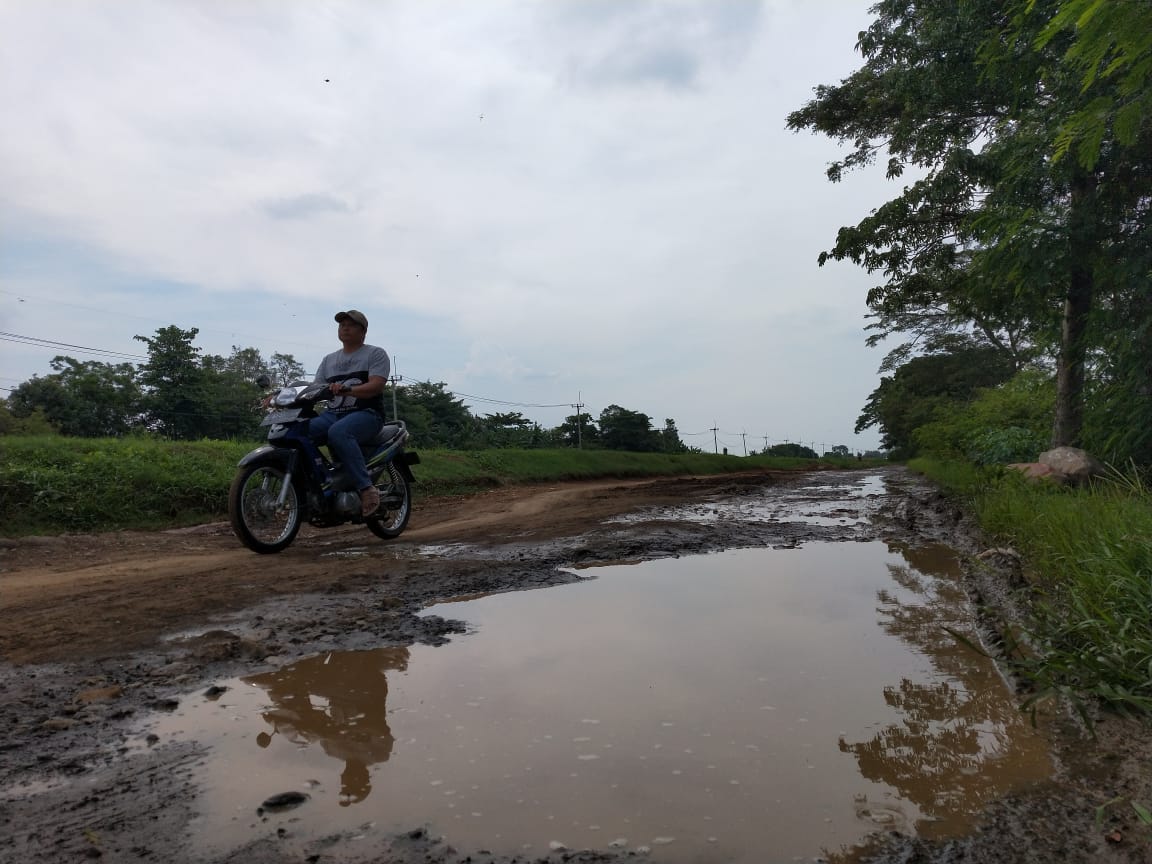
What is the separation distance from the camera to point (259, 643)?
10.2ft

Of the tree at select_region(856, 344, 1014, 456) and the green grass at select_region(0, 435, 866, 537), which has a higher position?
the tree at select_region(856, 344, 1014, 456)

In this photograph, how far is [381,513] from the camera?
22.0 ft

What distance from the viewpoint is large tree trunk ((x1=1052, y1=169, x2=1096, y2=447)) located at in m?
8.03

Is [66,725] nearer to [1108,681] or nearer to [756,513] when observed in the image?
[1108,681]

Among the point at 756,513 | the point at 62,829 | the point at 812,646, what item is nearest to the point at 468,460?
the point at 756,513

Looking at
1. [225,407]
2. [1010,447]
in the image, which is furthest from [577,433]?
[1010,447]

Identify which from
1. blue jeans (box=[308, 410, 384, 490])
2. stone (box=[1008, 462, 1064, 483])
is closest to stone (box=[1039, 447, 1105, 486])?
stone (box=[1008, 462, 1064, 483])

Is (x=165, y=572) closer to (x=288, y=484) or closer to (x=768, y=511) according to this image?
(x=288, y=484)

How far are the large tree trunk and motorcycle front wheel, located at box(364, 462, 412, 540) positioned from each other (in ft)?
25.2

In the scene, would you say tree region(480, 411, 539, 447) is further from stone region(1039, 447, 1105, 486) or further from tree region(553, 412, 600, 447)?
stone region(1039, 447, 1105, 486)

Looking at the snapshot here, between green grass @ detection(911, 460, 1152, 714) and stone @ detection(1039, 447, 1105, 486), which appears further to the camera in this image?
stone @ detection(1039, 447, 1105, 486)

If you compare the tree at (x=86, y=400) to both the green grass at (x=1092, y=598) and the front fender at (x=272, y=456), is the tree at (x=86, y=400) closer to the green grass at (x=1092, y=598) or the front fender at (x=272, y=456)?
the front fender at (x=272, y=456)

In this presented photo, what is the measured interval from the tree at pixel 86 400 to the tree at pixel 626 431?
22.6 m

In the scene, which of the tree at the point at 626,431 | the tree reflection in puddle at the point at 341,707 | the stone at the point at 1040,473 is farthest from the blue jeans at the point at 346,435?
the tree at the point at 626,431
